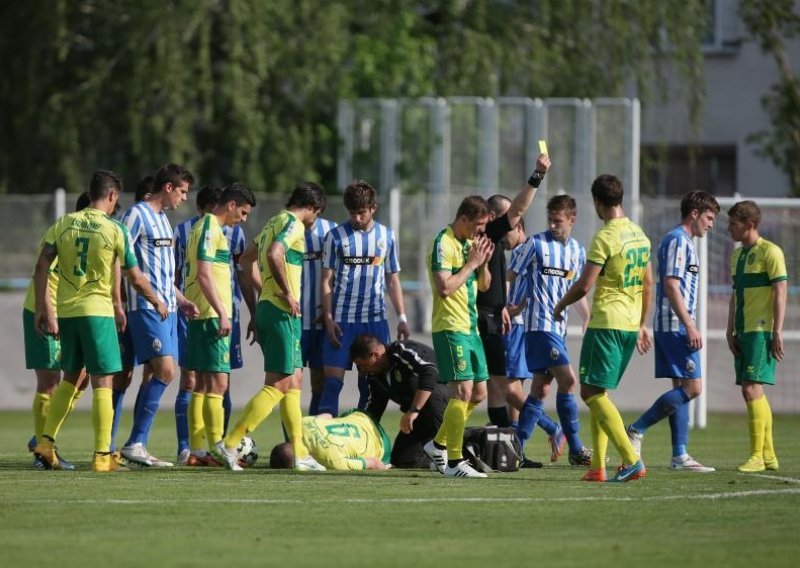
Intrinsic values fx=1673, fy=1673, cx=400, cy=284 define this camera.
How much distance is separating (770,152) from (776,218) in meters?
10.5

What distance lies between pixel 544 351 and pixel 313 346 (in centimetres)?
194

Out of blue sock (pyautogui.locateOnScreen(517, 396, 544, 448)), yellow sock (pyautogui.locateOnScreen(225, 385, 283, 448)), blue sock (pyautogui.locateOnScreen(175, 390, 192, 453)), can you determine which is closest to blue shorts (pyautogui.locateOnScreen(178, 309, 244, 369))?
blue sock (pyautogui.locateOnScreen(175, 390, 192, 453))

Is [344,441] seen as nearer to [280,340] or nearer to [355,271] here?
[280,340]

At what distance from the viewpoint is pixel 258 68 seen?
26375 mm

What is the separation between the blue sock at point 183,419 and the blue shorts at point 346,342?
45.9 inches

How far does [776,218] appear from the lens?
1962 centimetres

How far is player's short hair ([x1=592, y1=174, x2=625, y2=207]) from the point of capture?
11.2m

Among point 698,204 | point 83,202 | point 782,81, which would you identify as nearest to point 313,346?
point 83,202

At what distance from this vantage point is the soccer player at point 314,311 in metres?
14.0

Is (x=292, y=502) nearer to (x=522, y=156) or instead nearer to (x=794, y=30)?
(x=522, y=156)

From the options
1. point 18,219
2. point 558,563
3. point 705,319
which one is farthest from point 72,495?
→ point 18,219

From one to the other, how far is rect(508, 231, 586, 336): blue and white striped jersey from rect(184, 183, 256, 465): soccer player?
8.10 ft

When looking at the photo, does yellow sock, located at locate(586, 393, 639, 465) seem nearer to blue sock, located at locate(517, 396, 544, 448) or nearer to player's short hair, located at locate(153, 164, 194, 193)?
blue sock, located at locate(517, 396, 544, 448)

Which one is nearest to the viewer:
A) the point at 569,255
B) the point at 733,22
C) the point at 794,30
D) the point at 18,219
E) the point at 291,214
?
the point at 291,214
